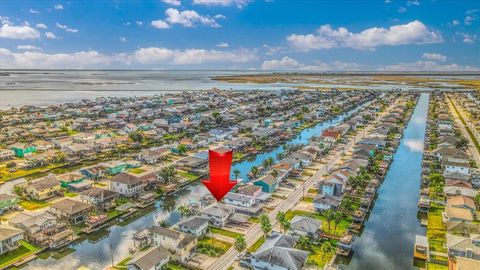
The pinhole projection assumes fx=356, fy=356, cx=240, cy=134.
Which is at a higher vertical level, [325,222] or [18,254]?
[325,222]

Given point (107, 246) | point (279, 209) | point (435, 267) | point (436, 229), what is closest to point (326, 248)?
point (435, 267)

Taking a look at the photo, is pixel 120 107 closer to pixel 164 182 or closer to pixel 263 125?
pixel 263 125

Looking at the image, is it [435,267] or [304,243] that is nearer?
[435,267]

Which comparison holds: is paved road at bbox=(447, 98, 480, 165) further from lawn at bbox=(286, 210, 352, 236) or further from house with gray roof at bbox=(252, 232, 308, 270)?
house with gray roof at bbox=(252, 232, 308, 270)

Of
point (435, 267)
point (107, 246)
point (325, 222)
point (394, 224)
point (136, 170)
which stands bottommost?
point (107, 246)

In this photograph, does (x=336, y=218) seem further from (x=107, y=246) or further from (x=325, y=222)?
(x=107, y=246)

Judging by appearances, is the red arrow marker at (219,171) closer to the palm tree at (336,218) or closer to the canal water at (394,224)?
the canal water at (394,224)

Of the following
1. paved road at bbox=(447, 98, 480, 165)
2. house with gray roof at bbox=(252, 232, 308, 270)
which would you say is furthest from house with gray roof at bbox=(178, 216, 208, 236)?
paved road at bbox=(447, 98, 480, 165)
